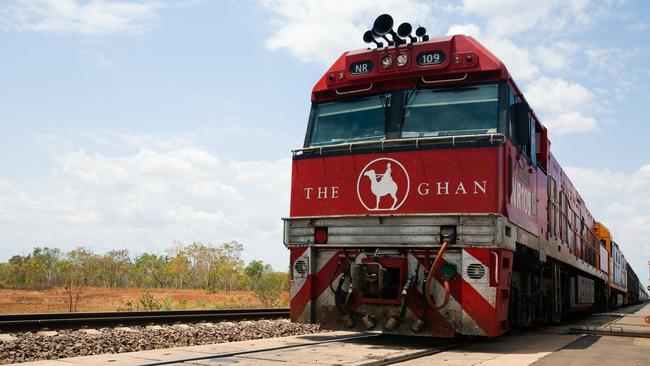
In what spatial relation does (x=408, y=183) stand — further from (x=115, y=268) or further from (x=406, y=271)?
(x=115, y=268)

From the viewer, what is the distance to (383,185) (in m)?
8.23

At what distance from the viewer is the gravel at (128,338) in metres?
7.46

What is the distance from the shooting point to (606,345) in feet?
28.6

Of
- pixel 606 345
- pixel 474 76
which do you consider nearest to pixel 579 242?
pixel 606 345

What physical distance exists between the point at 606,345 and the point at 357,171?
14.2 feet

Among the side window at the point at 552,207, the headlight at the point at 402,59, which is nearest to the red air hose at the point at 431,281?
the headlight at the point at 402,59

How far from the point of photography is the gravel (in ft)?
24.5

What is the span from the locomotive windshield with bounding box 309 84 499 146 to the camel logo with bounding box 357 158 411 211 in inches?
18.1

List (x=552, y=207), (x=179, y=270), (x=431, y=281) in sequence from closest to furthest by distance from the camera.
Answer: (x=431, y=281) → (x=552, y=207) → (x=179, y=270)

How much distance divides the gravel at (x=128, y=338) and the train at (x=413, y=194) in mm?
1706

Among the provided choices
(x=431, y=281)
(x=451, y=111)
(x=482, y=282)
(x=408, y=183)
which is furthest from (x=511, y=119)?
(x=431, y=281)

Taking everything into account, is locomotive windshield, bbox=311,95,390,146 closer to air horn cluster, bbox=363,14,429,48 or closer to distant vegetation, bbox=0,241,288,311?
air horn cluster, bbox=363,14,429,48

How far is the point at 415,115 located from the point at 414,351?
3113mm

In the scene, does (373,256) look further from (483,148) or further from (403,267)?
(483,148)
